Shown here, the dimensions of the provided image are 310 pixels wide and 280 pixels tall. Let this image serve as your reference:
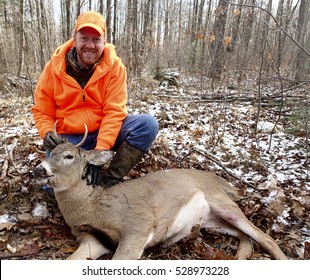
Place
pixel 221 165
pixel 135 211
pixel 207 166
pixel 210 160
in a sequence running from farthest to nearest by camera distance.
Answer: pixel 210 160
pixel 207 166
pixel 221 165
pixel 135 211

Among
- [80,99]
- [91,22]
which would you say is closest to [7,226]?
[80,99]

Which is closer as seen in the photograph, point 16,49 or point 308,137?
point 308,137

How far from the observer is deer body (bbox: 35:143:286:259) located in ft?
9.69

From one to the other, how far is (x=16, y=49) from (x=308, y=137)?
1092cm

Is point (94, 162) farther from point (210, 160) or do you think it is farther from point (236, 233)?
point (210, 160)

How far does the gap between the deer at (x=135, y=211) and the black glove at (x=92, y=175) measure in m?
0.04

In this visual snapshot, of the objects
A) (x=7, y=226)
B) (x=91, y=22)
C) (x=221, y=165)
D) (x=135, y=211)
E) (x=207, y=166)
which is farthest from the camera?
(x=207, y=166)

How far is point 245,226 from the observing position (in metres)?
3.16

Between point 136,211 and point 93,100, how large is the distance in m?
1.26

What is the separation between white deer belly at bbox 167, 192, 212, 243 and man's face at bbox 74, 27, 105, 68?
1.68 m
